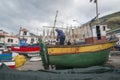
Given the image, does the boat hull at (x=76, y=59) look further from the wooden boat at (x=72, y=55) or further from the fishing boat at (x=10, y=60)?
the fishing boat at (x=10, y=60)

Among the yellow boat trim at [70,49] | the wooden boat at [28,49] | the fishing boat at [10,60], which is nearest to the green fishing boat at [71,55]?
the yellow boat trim at [70,49]

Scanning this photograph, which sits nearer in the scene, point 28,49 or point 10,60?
point 10,60

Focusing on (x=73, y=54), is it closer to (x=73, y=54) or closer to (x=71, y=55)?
(x=73, y=54)

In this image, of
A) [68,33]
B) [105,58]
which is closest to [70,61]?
[105,58]

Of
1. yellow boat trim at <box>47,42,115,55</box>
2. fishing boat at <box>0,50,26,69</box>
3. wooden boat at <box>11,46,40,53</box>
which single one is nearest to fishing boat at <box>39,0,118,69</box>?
yellow boat trim at <box>47,42,115,55</box>

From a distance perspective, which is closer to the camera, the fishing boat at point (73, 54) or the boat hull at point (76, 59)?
the fishing boat at point (73, 54)

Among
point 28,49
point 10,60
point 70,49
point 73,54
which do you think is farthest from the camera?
point 28,49

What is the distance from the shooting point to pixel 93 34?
18.1 m

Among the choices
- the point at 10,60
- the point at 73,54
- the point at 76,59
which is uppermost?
the point at 73,54

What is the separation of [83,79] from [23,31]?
3912 cm

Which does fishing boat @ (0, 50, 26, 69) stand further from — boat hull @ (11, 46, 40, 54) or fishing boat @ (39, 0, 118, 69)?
boat hull @ (11, 46, 40, 54)

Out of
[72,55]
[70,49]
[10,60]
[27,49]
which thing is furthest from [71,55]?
[27,49]

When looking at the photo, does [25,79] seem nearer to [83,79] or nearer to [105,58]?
[83,79]

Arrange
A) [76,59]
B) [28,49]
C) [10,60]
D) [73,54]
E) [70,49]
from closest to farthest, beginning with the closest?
[10,60] < [70,49] < [73,54] < [76,59] < [28,49]
